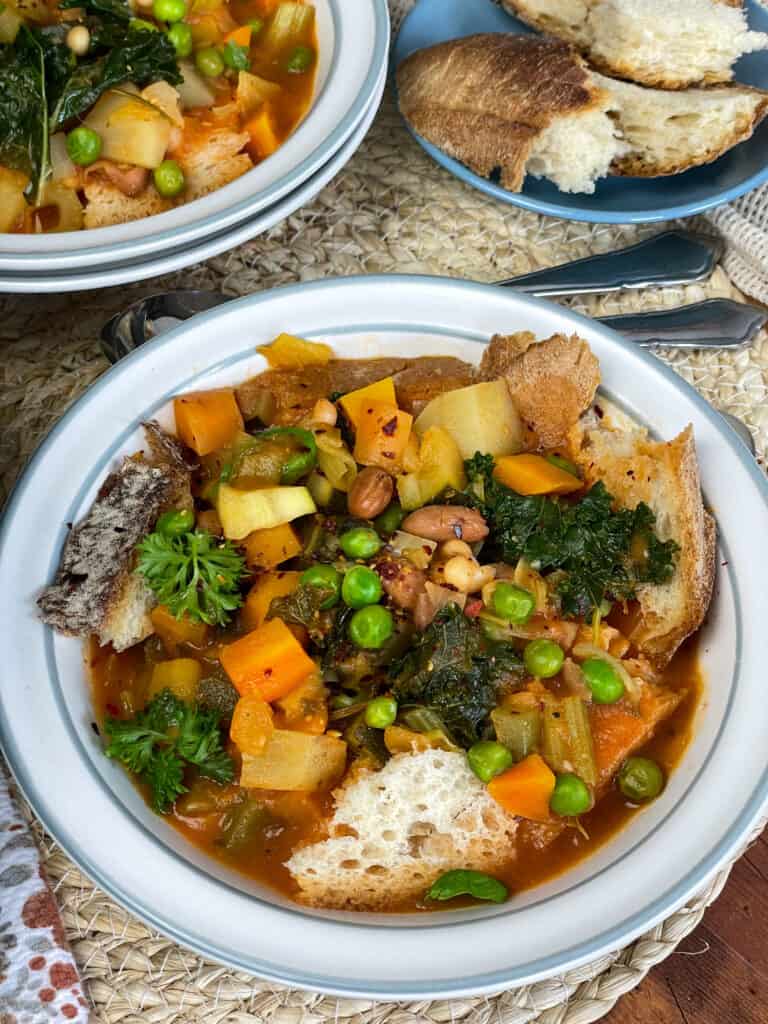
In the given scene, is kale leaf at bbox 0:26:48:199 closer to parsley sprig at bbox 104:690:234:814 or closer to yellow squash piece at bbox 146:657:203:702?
yellow squash piece at bbox 146:657:203:702

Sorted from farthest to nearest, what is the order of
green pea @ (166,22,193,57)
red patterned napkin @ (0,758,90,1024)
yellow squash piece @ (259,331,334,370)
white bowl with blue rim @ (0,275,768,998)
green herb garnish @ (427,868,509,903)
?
green pea @ (166,22,193,57) < yellow squash piece @ (259,331,334,370) < red patterned napkin @ (0,758,90,1024) < green herb garnish @ (427,868,509,903) < white bowl with blue rim @ (0,275,768,998)

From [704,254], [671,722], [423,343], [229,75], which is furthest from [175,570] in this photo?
[704,254]

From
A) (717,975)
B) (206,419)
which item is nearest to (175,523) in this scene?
(206,419)

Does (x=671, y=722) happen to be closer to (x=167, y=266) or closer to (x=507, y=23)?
(x=167, y=266)

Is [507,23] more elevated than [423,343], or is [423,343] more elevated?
[507,23]

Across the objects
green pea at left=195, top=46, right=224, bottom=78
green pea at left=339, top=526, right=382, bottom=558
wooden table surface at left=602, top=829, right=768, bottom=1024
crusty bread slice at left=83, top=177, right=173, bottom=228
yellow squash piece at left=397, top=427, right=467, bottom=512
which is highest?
green pea at left=195, top=46, right=224, bottom=78

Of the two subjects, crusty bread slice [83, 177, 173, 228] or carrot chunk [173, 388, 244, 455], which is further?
crusty bread slice [83, 177, 173, 228]

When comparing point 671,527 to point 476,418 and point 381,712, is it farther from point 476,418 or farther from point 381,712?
point 381,712

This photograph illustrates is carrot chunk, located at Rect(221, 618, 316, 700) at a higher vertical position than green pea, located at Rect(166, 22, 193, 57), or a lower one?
lower

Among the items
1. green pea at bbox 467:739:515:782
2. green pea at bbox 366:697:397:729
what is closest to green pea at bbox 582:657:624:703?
green pea at bbox 467:739:515:782
